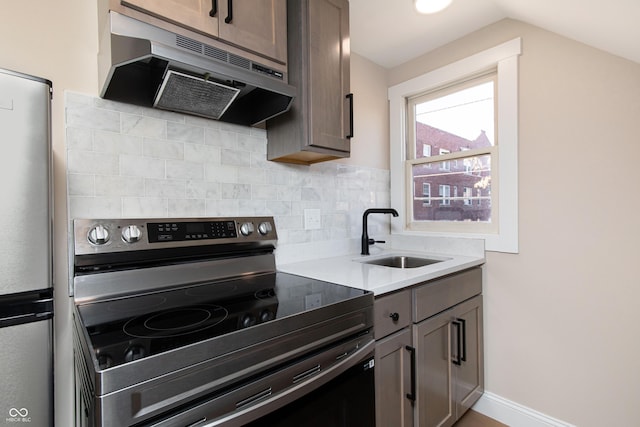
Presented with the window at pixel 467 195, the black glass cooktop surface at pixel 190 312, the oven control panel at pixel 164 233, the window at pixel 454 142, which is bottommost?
the black glass cooktop surface at pixel 190 312

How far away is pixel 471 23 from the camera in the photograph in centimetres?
189

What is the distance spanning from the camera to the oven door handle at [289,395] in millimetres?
729

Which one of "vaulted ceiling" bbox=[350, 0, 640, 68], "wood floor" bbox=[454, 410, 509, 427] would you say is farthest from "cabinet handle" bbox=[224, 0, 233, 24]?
"wood floor" bbox=[454, 410, 509, 427]

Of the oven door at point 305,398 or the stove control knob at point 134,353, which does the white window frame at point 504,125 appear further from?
the stove control knob at point 134,353

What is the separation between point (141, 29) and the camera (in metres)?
0.94

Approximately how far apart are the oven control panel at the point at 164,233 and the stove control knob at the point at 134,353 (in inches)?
22.0

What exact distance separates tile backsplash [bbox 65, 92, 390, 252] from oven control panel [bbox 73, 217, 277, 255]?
0.06 m

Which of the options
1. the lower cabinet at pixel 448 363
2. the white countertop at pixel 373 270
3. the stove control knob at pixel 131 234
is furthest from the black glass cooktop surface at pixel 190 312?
the lower cabinet at pixel 448 363

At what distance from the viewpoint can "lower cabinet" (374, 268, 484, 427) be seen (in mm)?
1274

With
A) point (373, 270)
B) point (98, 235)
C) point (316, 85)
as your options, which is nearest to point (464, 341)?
point (373, 270)

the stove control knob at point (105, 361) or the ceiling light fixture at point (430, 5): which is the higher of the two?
the ceiling light fixture at point (430, 5)

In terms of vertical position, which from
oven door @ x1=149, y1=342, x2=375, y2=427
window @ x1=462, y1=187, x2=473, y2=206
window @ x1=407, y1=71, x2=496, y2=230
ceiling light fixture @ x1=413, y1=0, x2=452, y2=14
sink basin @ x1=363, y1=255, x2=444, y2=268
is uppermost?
ceiling light fixture @ x1=413, y1=0, x2=452, y2=14

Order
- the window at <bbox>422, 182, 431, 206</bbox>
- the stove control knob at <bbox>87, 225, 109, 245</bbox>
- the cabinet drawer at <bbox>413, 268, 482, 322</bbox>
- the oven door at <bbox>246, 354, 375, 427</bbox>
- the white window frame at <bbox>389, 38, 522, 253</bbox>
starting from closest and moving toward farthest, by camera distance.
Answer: the oven door at <bbox>246, 354, 375, 427</bbox>
the stove control knob at <bbox>87, 225, 109, 245</bbox>
the cabinet drawer at <bbox>413, 268, 482, 322</bbox>
the white window frame at <bbox>389, 38, 522, 253</bbox>
the window at <bbox>422, 182, 431, 206</bbox>

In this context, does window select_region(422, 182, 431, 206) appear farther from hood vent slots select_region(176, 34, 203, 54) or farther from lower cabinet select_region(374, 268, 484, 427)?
hood vent slots select_region(176, 34, 203, 54)
